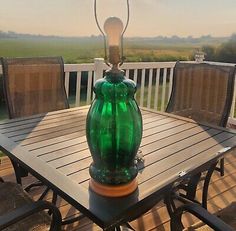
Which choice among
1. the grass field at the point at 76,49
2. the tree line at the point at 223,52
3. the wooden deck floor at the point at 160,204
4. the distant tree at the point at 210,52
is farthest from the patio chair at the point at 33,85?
the distant tree at the point at 210,52

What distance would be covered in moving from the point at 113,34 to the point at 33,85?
188 cm

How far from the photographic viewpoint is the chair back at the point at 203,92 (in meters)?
2.84

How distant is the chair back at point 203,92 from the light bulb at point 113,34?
1872 millimetres

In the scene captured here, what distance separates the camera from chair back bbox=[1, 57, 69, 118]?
280cm

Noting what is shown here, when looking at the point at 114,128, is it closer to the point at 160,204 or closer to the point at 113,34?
the point at 113,34

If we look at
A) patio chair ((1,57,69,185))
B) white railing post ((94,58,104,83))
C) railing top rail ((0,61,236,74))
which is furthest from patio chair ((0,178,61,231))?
white railing post ((94,58,104,83))

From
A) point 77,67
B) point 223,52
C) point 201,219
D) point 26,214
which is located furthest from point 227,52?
point 26,214

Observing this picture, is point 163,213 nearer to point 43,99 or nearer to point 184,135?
point 184,135

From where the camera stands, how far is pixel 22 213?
1313 millimetres

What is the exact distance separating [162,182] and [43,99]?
6.21 ft

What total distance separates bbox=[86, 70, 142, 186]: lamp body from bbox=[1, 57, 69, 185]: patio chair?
5.74 ft

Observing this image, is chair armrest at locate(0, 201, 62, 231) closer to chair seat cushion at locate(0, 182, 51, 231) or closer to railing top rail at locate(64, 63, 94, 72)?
chair seat cushion at locate(0, 182, 51, 231)

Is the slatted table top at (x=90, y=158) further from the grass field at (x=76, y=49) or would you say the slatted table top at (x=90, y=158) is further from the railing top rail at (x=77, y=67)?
the grass field at (x=76, y=49)

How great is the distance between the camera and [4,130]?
208 centimetres
